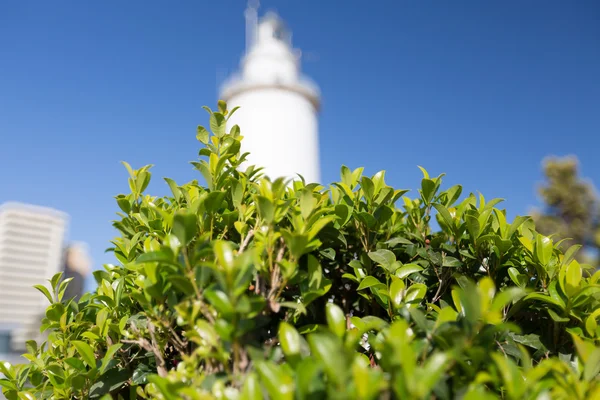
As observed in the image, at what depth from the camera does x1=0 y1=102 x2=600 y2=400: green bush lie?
2.76 ft

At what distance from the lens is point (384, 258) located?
1.42m

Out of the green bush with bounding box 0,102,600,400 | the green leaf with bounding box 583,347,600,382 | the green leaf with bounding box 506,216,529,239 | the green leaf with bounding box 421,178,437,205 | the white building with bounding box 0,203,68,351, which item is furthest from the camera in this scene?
the white building with bounding box 0,203,68,351

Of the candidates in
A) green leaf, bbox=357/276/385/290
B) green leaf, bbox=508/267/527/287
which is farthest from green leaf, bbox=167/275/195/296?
green leaf, bbox=508/267/527/287

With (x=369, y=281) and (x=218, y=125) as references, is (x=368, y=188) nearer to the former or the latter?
(x=369, y=281)

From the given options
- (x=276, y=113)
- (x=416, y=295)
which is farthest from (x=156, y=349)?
(x=276, y=113)

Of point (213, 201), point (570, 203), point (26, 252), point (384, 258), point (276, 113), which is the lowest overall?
point (384, 258)

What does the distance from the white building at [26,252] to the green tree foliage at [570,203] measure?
71.6 meters

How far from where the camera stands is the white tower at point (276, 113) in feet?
61.3

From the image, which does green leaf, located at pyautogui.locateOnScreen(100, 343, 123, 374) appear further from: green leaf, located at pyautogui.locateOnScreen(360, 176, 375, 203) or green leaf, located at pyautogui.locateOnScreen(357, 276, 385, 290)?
green leaf, located at pyautogui.locateOnScreen(360, 176, 375, 203)

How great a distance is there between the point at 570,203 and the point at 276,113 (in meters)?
12.1

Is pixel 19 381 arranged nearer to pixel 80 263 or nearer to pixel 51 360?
pixel 51 360

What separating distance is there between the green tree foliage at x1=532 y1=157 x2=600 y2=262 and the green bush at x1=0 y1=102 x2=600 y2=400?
672 inches

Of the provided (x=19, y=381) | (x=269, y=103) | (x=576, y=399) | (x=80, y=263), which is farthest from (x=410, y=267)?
(x=80, y=263)

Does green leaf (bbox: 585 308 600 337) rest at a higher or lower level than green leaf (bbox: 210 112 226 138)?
lower
